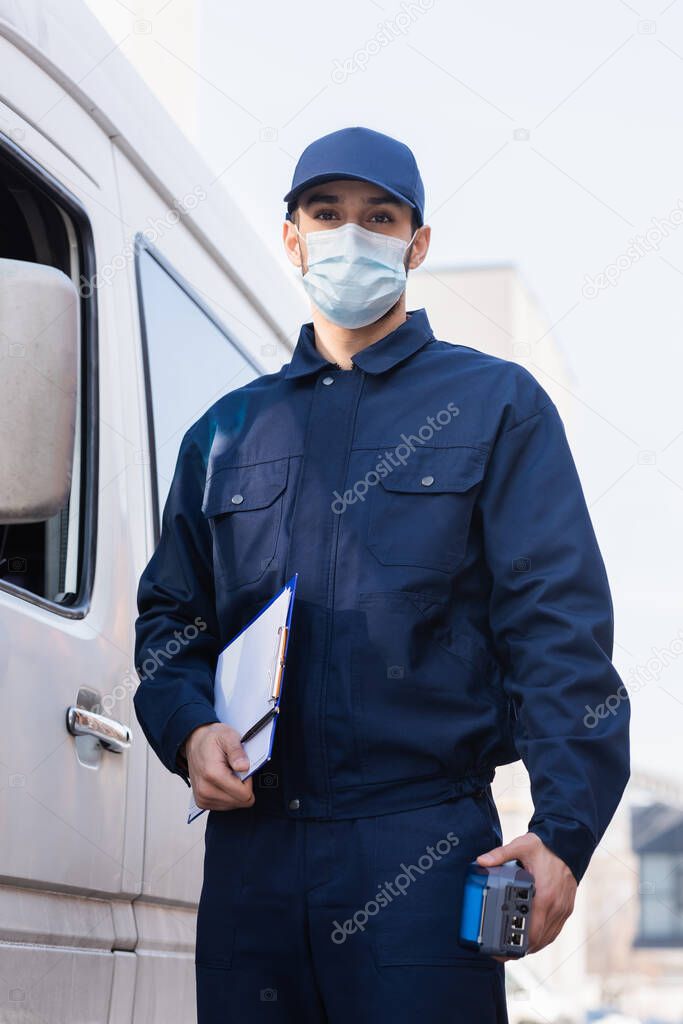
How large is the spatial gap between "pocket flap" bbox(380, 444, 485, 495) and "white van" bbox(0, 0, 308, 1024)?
49 cm

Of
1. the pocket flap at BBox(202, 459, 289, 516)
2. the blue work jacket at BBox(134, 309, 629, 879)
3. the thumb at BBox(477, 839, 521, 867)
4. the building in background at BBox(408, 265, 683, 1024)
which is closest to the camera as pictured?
the thumb at BBox(477, 839, 521, 867)

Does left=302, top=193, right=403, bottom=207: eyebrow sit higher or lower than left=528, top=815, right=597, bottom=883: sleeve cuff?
higher

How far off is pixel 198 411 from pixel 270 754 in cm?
152

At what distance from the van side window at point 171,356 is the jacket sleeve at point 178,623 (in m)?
0.42

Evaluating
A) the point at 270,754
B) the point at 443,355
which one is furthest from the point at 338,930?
the point at 443,355

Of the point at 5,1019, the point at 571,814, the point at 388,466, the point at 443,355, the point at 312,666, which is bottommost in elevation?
the point at 5,1019

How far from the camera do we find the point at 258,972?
1909 mm

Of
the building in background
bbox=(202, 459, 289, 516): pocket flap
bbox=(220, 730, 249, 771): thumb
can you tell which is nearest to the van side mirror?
bbox=(202, 459, 289, 516): pocket flap

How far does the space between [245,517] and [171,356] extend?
921 mm

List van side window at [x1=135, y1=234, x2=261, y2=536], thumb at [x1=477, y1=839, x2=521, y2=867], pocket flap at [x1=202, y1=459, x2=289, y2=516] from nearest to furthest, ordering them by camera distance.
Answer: thumb at [x1=477, y1=839, x2=521, y2=867] → pocket flap at [x1=202, y1=459, x2=289, y2=516] → van side window at [x1=135, y1=234, x2=261, y2=536]

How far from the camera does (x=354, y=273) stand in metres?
2.32

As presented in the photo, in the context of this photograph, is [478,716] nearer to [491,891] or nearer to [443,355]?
[491,891]

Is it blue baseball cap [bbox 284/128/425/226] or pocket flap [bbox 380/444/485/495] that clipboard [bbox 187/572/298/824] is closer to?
pocket flap [bbox 380/444/485/495]

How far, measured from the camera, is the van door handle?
2207mm
